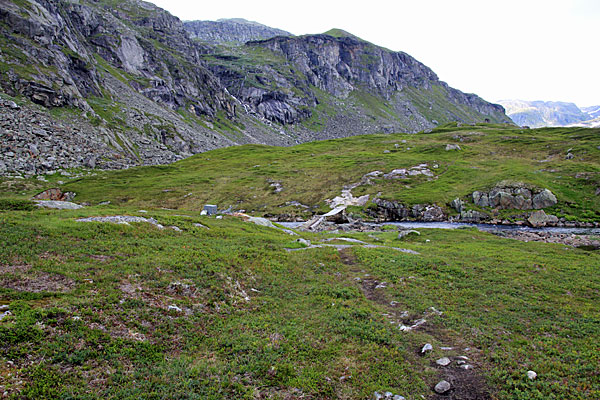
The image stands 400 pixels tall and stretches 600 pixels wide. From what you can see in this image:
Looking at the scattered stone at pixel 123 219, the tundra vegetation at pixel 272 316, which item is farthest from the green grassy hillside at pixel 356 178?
the tundra vegetation at pixel 272 316

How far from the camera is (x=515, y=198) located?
238 ft

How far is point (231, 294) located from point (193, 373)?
772 centimetres

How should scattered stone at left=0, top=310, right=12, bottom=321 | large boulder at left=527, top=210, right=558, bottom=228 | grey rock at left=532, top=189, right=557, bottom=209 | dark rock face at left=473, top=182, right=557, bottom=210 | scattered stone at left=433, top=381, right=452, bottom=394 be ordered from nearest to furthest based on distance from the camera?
scattered stone at left=0, top=310, right=12, bottom=321, scattered stone at left=433, top=381, right=452, bottom=394, large boulder at left=527, top=210, right=558, bottom=228, grey rock at left=532, top=189, right=557, bottom=209, dark rock face at left=473, top=182, right=557, bottom=210

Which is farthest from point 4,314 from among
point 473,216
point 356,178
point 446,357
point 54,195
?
point 356,178

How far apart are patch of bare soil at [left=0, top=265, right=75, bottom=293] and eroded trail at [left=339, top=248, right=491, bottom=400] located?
18.4 metres

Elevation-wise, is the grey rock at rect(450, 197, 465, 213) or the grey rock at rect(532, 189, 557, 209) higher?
the grey rock at rect(532, 189, 557, 209)

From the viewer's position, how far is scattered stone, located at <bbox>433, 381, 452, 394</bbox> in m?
11.6

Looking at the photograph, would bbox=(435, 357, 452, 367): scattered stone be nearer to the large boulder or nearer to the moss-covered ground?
the moss-covered ground

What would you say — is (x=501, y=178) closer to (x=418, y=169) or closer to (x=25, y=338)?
(x=418, y=169)

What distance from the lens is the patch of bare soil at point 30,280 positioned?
1373 cm

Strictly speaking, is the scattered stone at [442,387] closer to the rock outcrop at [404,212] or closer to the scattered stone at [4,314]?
the scattered stone at [4,314]

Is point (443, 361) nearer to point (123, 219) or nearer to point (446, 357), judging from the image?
point (446, 357)

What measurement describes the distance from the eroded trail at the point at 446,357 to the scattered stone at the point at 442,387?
0.19 ft

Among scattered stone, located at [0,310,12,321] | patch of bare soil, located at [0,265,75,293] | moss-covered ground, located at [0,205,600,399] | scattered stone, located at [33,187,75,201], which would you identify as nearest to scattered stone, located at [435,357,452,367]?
moss-covered ground, located at [0,205,600,399]
